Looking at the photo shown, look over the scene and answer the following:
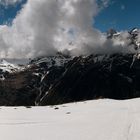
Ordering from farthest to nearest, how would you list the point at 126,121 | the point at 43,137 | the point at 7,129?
the point at 126,121 < the point at 7,129 < the point at 43,137

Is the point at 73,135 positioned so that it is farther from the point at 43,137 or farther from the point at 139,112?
the point at 139,112

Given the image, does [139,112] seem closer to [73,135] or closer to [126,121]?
[126,121]

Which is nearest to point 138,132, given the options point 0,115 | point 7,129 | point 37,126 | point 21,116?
point 37,126

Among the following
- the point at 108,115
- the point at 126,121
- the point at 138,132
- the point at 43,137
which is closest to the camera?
the point at 43,137

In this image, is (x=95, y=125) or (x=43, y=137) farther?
(x=95, y=125)

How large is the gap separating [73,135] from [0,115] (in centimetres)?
844

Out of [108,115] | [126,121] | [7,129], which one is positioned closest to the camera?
[7,129]

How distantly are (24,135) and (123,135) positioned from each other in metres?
4.30

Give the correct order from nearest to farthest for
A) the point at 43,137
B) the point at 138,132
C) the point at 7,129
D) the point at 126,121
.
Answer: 1. the point at 43,137
2. the point at 138,132
3. the point at 7,129
4. the point at 126,121

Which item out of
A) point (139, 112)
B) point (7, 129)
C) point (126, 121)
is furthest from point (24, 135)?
point (139, 112)

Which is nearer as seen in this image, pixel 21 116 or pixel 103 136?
pixel 103 136

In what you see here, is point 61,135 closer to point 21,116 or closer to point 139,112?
point 21,116

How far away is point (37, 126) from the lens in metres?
16.5

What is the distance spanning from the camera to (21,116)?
20422 millimetres
